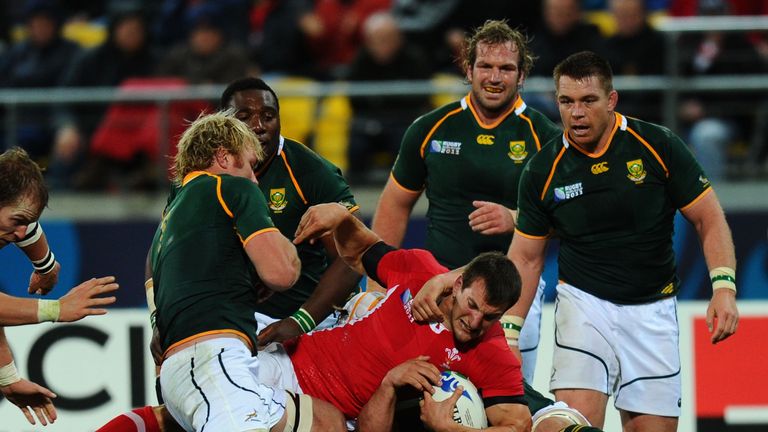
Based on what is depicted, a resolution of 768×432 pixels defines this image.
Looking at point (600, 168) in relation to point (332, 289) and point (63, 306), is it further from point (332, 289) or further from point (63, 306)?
point (63, 306)

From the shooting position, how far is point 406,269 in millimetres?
5461

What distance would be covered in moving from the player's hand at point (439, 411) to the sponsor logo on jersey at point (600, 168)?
1311 millimetres

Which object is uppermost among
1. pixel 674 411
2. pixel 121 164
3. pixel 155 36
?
pixel 155 36

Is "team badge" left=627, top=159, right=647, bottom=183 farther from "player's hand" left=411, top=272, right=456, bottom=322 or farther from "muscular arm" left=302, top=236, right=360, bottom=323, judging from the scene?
"muscular arm" left=302, top=236, right=360, bottom=323

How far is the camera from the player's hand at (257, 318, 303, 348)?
18.1 feet

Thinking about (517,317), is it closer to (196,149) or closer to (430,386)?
(430,386)

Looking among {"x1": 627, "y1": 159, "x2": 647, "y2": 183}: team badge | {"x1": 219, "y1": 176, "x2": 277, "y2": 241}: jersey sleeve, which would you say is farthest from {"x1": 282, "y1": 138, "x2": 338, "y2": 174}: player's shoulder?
{"x1": 627, "y1": 159, "x2": 647, "y2": 183}: team badge

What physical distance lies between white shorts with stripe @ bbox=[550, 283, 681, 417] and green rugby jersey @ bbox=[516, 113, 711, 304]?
85mm

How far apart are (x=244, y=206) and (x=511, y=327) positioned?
5.54ft

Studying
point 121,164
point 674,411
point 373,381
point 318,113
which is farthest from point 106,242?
point 674,411

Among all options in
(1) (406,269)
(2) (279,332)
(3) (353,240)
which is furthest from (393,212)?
(2) (279,332)

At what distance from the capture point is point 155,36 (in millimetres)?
11172

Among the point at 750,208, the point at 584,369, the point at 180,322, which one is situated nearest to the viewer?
the point at 180,322

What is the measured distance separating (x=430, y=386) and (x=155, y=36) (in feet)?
22.6
